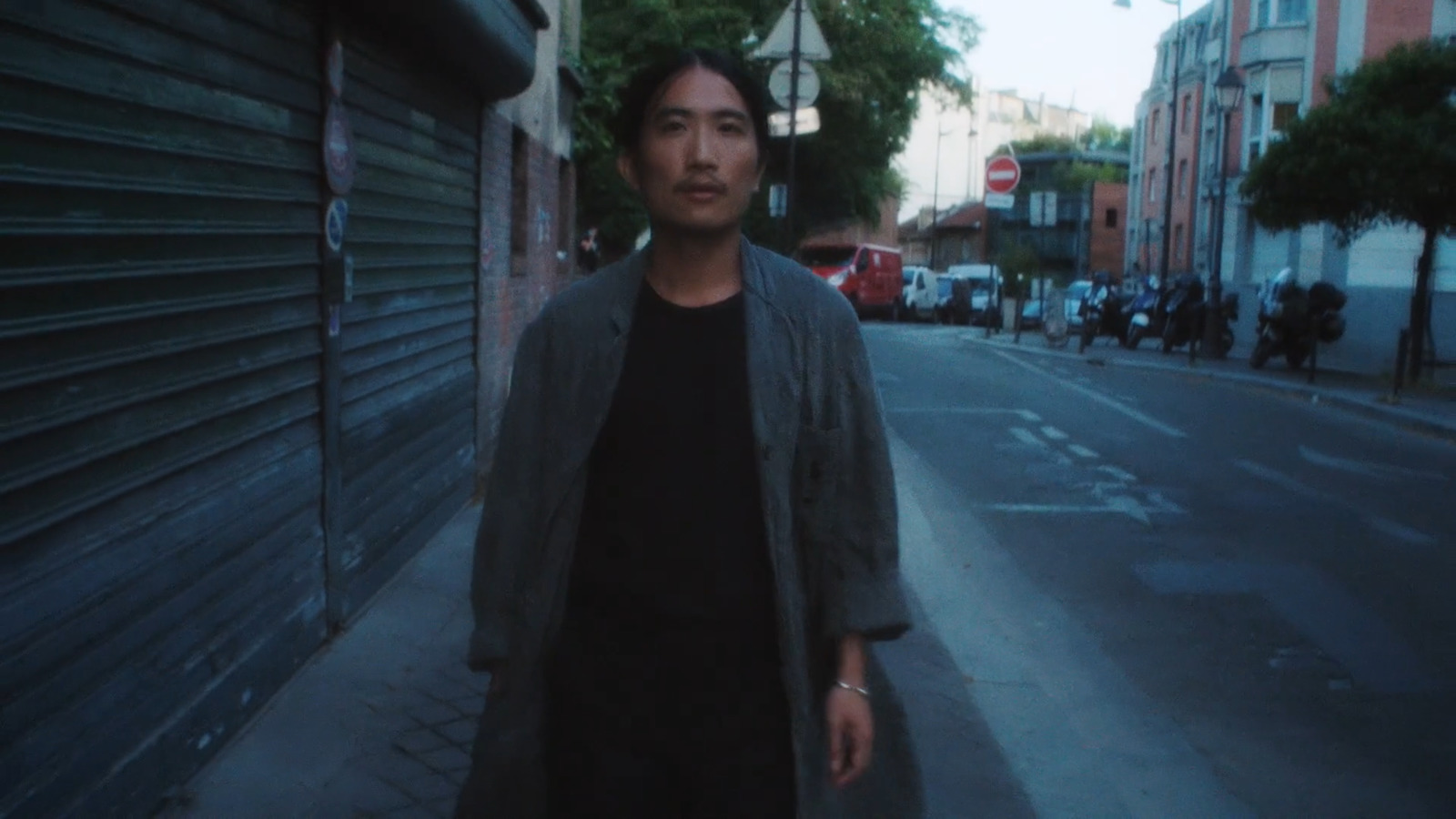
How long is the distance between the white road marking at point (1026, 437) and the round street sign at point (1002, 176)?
16.6 metres

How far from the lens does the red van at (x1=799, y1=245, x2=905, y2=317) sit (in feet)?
149

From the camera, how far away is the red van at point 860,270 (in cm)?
4556

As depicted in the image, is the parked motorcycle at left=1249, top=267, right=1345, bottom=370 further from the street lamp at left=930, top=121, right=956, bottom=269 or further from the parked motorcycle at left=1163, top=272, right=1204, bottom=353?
the street lamp at left=930, top=121, right=956, bottom=269

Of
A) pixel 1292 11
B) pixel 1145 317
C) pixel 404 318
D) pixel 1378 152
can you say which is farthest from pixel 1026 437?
pixel 1292 11

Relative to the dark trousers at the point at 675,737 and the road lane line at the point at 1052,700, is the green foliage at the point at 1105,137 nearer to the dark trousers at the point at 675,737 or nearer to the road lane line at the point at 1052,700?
the road lane line at the point at 1052,700

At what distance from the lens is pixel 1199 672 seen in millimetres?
6191

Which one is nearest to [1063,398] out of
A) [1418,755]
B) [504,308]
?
[504,308]

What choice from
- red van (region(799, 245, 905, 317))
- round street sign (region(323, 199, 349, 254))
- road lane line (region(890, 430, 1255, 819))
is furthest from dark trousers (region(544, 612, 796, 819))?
red van (region(799, 245, 905, 317))

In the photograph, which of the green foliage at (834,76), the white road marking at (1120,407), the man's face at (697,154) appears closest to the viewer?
the man's face at (697,154)

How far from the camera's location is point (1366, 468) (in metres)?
12.2

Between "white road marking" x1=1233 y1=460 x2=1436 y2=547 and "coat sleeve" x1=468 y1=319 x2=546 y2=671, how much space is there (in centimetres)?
764

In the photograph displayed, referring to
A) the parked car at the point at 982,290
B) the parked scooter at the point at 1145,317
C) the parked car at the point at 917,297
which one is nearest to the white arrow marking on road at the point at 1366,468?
the parked scooter at the point at 1145,317

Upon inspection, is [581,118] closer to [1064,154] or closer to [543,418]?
[543,418]

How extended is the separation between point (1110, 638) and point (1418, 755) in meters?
1.68
